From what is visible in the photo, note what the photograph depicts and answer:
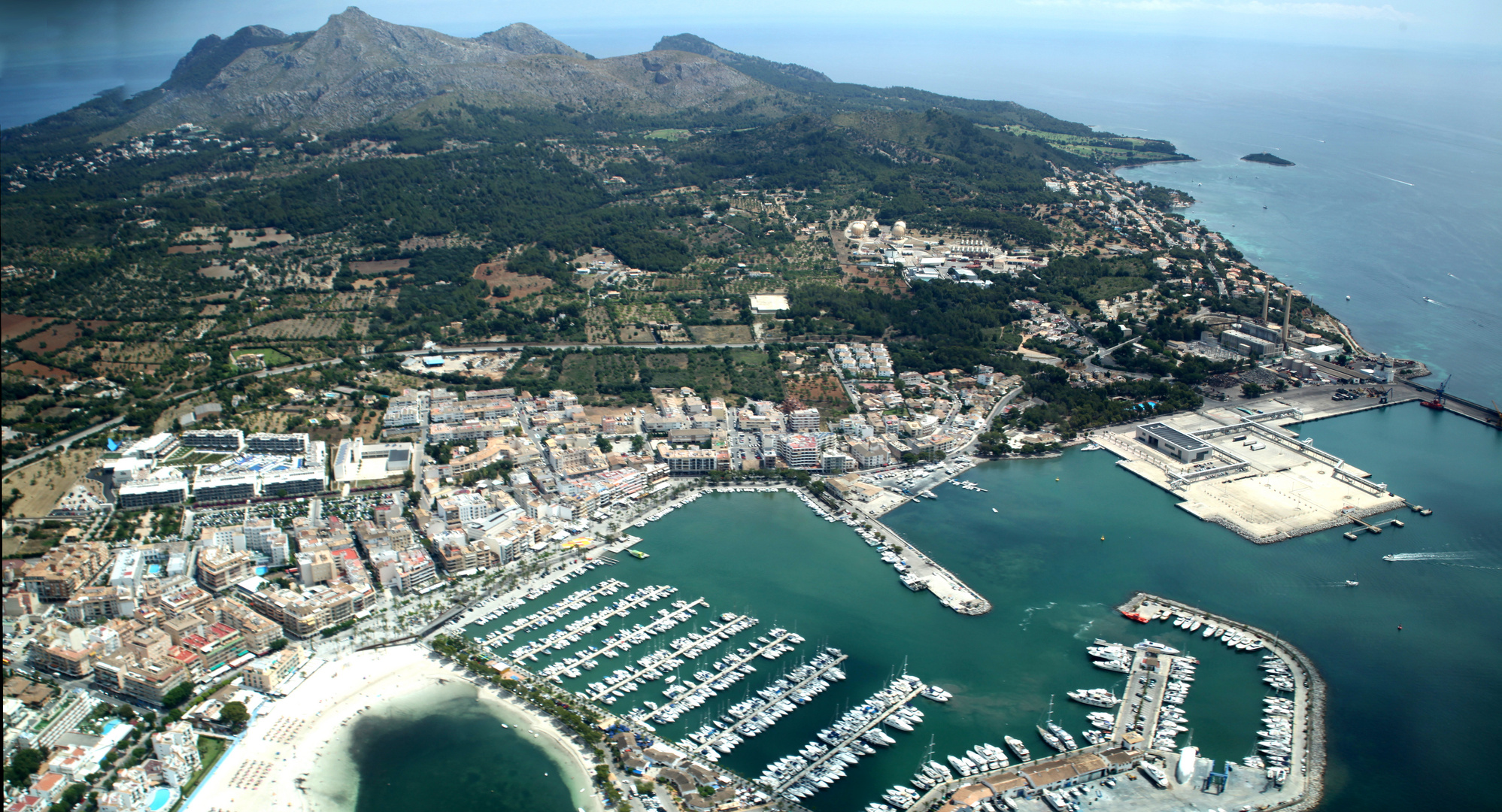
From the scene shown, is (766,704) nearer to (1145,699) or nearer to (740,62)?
(1145,699)

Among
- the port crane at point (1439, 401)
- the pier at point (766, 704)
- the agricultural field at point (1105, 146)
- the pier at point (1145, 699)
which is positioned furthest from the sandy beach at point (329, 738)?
the agricultural field at point (1105, 146)

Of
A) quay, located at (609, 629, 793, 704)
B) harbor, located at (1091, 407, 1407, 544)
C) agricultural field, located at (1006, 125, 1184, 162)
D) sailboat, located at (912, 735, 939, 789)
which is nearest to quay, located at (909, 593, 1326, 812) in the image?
sailboat, located at (912, 735, 939, 789)

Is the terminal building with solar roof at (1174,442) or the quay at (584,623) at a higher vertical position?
the terminal building with solar roof at (1174,442)

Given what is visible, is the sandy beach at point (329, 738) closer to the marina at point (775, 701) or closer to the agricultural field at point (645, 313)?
the marina at point (775, 701)

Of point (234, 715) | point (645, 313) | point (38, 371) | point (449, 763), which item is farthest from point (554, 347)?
point (449, 763)

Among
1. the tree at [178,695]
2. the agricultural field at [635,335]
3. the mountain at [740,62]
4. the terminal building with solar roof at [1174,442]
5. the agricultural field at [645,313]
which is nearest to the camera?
the tree at [178,695]
